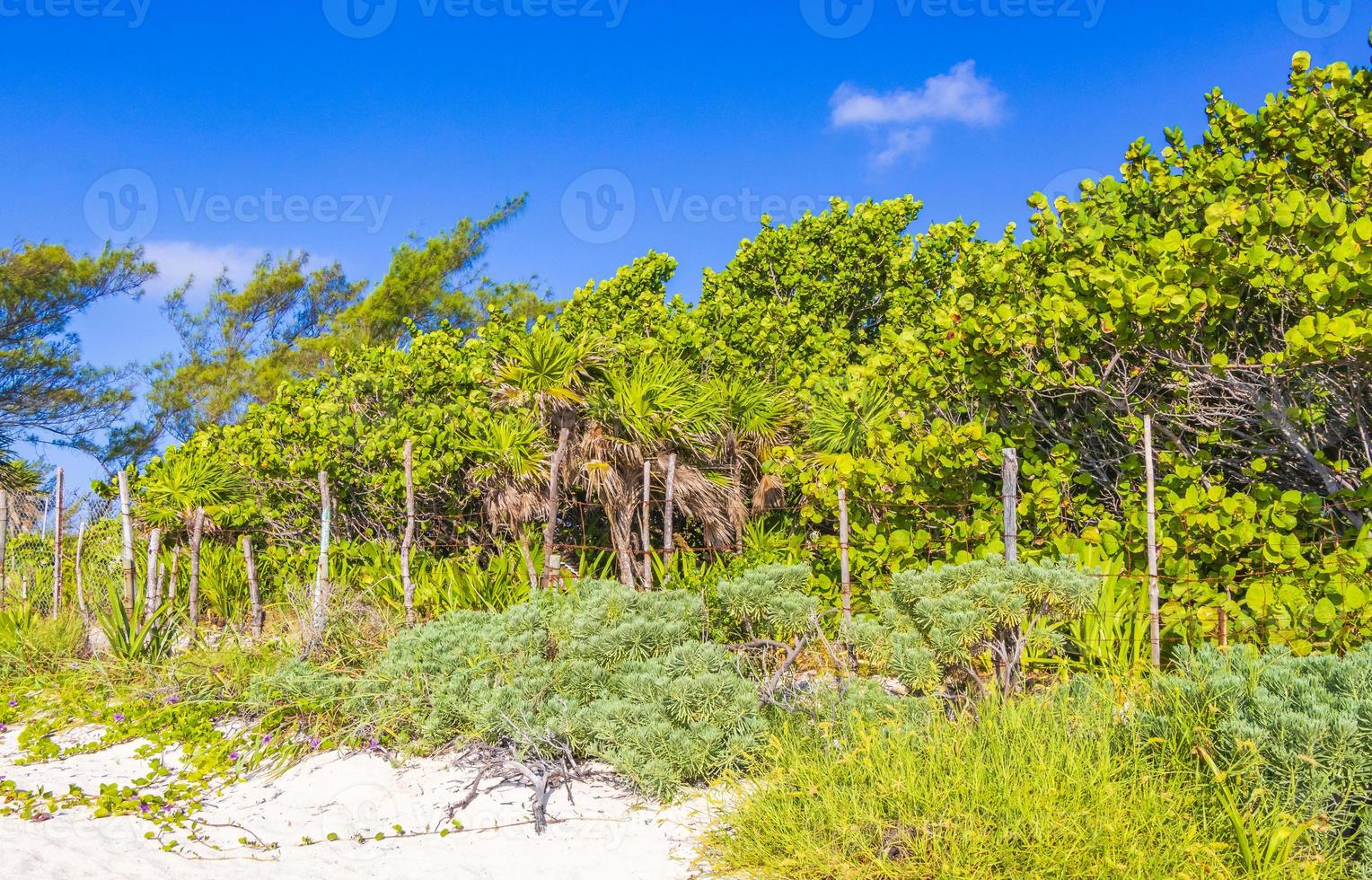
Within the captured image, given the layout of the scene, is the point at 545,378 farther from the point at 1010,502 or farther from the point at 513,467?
the point at 1010,502

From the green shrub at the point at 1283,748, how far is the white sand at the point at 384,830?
75.6 inches

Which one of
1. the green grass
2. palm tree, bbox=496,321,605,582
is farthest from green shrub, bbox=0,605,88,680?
the green grass

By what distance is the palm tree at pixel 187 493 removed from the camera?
983cm

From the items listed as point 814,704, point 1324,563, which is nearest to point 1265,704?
point 814,704

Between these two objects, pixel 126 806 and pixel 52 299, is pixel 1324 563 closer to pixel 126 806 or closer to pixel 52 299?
pixel 126 806

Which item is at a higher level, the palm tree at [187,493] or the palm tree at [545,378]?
the palm tree at [545,378]

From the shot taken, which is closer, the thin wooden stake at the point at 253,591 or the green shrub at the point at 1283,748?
the green shrub at the point at 1283,748

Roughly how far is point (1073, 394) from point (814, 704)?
304cm

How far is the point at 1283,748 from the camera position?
134 inches

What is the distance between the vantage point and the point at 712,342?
11867mm

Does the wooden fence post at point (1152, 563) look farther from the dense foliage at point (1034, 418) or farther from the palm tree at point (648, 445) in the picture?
the palm tree at point (648, 445)

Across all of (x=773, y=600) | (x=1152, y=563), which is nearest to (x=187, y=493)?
(x=773, y=600)

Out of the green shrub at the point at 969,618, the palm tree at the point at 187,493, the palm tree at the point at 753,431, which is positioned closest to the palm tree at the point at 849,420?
the palm tree at the point at 753,431

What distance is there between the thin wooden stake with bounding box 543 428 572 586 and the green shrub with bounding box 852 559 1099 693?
119 inches
